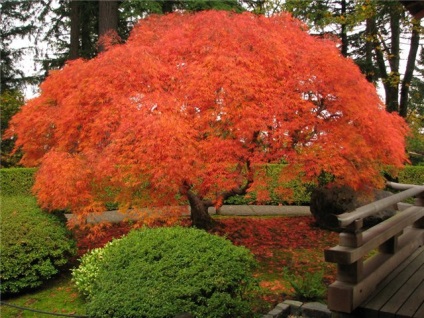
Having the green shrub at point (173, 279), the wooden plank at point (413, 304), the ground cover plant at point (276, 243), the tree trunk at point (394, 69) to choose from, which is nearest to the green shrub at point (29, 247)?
the ground cover plant at point (276, 243)

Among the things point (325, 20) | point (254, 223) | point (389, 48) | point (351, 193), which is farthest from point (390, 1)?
point (254, 223)

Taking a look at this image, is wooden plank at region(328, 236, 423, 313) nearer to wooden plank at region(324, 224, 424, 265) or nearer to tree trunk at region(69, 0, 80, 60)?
wooden plank at region(324, 224, 424, 265)

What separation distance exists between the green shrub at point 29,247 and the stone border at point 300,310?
325 cm

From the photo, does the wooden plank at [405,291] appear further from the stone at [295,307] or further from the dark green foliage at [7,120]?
the dark green foliage at [7,120]

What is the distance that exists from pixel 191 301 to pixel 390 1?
1229 cm

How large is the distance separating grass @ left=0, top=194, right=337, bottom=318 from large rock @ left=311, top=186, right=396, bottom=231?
0.30 m

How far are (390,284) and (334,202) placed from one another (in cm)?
575

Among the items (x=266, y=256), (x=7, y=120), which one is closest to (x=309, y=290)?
(x=266, y=256)

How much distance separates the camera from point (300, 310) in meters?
4.87

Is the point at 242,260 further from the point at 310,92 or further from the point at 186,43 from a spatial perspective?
the point at 186,43

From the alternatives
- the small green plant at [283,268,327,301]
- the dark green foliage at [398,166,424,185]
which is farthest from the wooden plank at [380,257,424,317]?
the dark green foliage at [398,166,424,185]

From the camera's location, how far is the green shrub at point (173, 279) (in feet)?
13.1

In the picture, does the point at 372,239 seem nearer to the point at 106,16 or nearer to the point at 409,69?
the point at 106,16

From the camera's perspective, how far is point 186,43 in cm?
627
